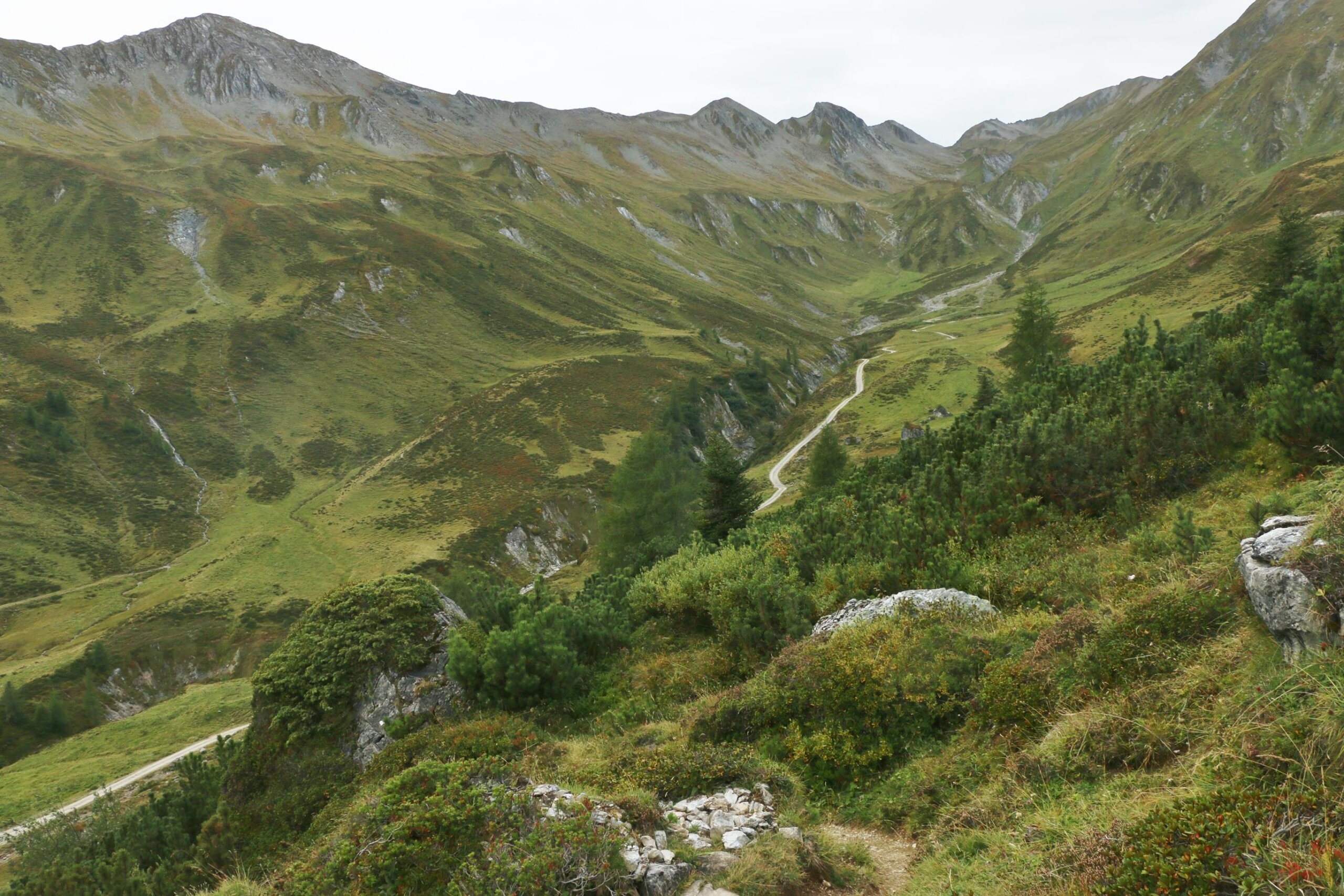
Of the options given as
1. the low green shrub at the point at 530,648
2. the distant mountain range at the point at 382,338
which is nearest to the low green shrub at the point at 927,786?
the low green shrub at the point at 530,648

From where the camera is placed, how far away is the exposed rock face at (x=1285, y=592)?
6000mm

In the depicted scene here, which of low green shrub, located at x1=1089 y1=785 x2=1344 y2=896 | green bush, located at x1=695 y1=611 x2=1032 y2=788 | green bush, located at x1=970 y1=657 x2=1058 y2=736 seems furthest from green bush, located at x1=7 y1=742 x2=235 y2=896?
low green shrub, located at x1=1089 y1=785 x2=1344 y2=896

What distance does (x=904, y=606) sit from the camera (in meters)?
12.0

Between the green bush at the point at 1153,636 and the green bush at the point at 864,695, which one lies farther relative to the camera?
the green bush at the point at 864,695

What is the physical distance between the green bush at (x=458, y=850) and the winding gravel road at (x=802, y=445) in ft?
140

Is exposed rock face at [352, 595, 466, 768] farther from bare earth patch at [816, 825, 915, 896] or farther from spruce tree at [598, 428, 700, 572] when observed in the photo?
spruce tree at [598, 428, 700, 572]

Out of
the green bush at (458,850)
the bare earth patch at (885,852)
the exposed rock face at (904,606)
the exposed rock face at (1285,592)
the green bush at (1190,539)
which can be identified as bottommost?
the bare earth patch at (885,852)

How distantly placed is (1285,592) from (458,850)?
9156 mm

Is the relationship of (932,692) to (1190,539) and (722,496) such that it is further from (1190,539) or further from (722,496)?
(722,496)

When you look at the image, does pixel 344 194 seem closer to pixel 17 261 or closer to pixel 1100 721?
pixel 17 261

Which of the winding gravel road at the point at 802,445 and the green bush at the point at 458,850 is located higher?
the green bush at the point at 458,850

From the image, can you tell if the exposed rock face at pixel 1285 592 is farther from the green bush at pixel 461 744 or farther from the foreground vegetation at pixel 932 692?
the green bush at pixel 461 744

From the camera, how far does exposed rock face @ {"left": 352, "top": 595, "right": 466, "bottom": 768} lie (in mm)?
12922

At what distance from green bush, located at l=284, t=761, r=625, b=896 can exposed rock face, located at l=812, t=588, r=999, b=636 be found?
661cm
